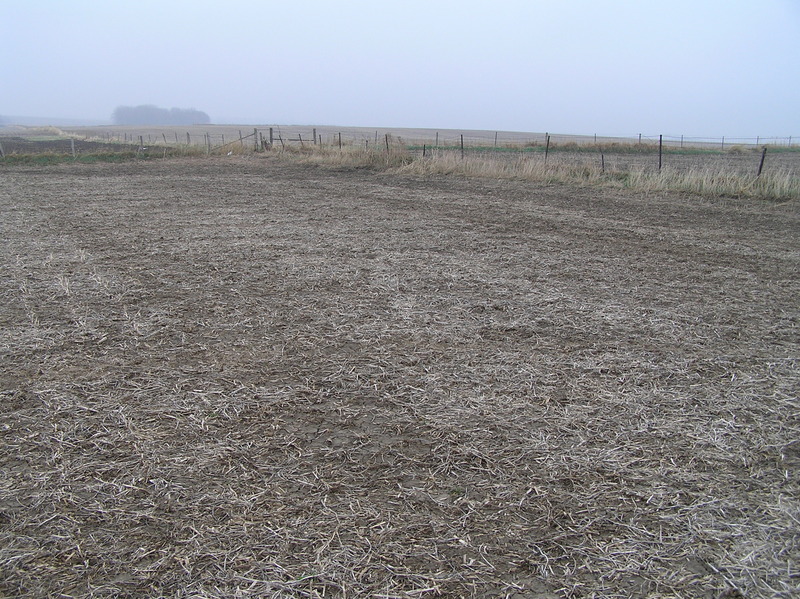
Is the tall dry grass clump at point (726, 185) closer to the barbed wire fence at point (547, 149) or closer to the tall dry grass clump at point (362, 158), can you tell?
the barbed wire fence at point (547, 149)

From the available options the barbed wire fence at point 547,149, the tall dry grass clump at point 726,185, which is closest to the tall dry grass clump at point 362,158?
the barbed wire fence at point 547,149

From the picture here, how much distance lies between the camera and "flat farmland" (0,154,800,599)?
1.91 meters

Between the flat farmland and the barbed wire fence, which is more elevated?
the barbed wire fence

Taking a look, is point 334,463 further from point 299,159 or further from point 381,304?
point 299,159

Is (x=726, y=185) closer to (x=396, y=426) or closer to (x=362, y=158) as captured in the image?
(x=362, y=158)

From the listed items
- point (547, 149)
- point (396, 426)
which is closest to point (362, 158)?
point (547, 149)

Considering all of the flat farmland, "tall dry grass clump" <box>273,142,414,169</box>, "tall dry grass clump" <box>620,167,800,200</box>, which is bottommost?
the flat farmland

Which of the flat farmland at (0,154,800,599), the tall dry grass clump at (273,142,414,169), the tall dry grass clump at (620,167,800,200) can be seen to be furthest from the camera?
the tall dry grass clump at (273,142,414,169)

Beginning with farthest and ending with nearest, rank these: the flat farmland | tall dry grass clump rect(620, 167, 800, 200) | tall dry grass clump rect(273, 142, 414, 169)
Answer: tall dry grass clump rect(273, 142, 414, 169), tall dry grass clump rect(620, 167, 800, 200), the flat farmland

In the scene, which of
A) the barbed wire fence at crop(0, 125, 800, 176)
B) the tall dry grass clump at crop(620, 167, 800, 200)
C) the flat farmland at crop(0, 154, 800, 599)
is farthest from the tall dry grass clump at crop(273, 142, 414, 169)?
the flat farmland at crop(0, 154, 800, 599)

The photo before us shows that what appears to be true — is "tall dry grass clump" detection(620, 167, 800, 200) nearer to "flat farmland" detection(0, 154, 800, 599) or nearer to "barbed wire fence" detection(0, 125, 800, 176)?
"barbed wire fence" detection(0, 125, 800, 176)

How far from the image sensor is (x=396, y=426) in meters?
2.78

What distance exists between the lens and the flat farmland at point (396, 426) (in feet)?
6.28

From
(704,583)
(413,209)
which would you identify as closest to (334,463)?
(704,583)
